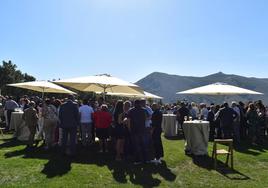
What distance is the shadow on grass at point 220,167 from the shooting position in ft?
33.7

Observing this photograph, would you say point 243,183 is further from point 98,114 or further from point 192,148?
point 98,114

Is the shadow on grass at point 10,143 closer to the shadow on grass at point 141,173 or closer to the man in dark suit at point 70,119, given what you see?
the man in dark suit at point 70,119

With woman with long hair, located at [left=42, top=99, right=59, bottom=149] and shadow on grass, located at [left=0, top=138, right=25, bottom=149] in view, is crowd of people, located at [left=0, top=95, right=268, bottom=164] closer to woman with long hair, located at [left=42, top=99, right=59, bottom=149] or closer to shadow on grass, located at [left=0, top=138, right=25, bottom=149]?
woman with long hair, located at [left=42, top=99, right=59, bottom=149]

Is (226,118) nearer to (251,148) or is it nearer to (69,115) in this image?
(251,148)

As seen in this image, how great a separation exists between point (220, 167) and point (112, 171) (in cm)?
337

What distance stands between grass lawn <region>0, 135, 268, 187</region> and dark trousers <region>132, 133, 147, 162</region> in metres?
0.34

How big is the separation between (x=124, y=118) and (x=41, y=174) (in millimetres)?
3185

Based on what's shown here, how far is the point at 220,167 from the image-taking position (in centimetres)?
1128

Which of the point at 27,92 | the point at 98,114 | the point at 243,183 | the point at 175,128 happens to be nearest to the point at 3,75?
the point at 27,92

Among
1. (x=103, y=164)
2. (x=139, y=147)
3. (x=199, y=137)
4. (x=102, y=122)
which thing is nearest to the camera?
(x=103, y=164)

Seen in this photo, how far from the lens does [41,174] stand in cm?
926

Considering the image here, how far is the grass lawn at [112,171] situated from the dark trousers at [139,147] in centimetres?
34

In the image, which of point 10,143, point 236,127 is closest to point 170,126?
point 236,127

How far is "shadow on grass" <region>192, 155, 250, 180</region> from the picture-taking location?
10275mm
